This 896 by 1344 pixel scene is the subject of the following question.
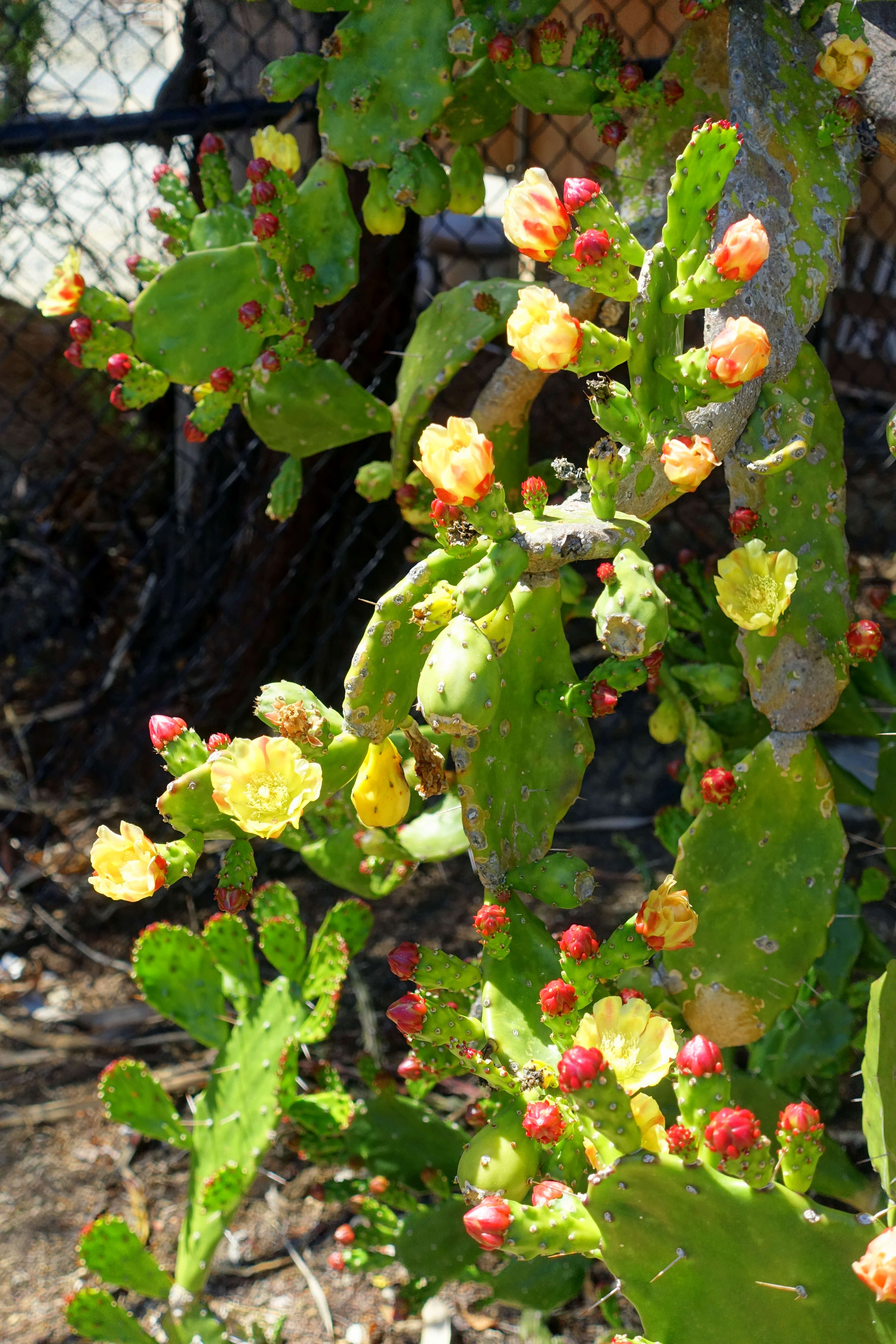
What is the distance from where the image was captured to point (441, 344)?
1.79m

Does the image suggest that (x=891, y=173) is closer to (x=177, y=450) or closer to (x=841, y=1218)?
(x=177, y=450)

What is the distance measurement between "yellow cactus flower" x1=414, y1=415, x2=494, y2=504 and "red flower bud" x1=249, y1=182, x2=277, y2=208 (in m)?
0.85

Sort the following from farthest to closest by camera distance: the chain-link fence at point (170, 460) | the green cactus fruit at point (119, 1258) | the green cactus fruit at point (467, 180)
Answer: the chain-link fence at point (170, 460)
the green cactus fruit at point (467, 180)
the green cactus fruit at point (119, 1258)

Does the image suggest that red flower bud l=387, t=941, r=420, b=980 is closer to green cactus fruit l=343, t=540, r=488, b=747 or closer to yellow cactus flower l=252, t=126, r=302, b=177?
green cactus fruit l=343, t=540, r=488, b=747

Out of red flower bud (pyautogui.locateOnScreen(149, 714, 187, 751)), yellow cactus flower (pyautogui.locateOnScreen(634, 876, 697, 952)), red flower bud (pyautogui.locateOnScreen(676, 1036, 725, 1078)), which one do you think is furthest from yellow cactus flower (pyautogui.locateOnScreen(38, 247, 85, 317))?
red flower bud (pyautogui.locateOnScreen(676, 1036, 725, 1078))

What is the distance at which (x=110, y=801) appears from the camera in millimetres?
2840

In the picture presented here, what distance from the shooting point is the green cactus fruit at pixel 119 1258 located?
1.60 m

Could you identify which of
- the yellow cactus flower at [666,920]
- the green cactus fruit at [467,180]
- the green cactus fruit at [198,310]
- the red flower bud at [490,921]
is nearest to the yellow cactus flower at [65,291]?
the green cactus fruit at [198,310]

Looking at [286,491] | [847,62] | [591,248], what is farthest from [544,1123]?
[847,62]

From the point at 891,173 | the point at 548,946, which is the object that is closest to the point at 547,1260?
the point at 548,946

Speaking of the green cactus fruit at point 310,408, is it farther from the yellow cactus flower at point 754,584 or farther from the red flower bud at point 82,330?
the yellow cactus flower at point 754,584

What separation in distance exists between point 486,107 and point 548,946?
1428 millimetres

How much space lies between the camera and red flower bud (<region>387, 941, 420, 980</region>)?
1.25 metres

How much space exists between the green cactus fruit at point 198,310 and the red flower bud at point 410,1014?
43.2 inches
